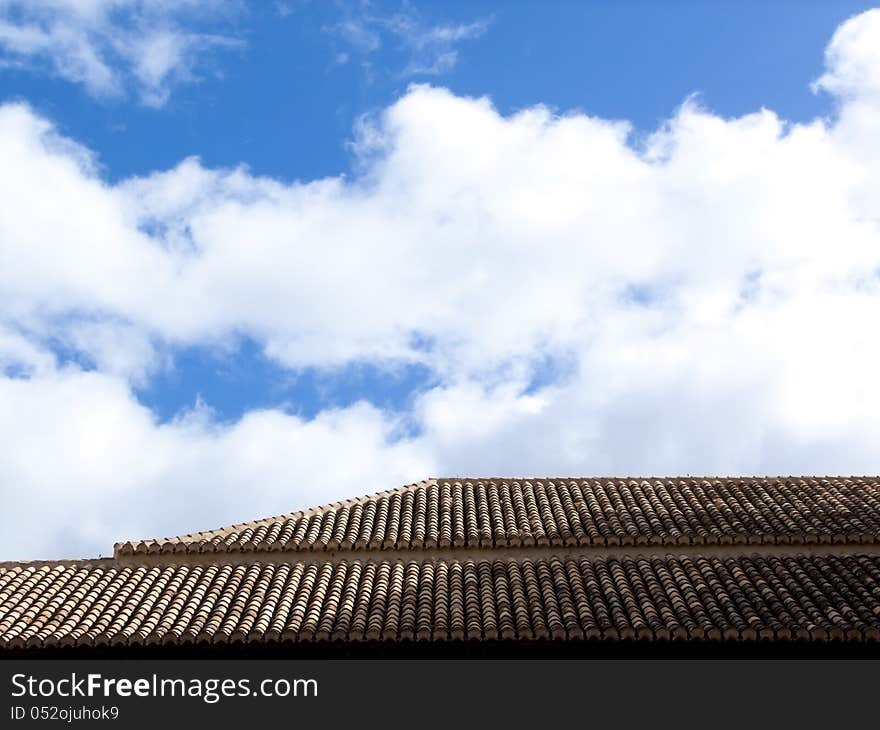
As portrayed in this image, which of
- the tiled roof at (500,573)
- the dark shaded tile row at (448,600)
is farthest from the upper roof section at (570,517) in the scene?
the dark shaded tile row at (448,600)

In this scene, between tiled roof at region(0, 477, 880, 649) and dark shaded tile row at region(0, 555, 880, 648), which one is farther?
tiled roof at region(0, 477, 880, 649)

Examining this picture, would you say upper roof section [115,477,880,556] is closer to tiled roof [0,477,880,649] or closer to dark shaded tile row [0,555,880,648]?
tiled roof [0,477,880,649]

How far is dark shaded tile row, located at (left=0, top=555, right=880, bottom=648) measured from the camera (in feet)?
39.6

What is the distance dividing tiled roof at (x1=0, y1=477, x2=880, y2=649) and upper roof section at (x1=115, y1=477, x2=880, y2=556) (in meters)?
0.03

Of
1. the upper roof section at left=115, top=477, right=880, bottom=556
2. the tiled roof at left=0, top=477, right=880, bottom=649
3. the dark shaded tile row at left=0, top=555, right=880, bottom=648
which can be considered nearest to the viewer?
the dark shaded tile row at left=0, top=555, right=880, bottom=648

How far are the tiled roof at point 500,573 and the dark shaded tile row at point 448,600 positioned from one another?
27 millimetres

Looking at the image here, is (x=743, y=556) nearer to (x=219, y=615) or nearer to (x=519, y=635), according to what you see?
(x=519, y=635)

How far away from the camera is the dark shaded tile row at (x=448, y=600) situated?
12.1 metres

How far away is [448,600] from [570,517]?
120 inches

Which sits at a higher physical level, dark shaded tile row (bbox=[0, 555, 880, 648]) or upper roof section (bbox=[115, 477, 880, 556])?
upper roof section (bbox=[115, 477, 880, 556])

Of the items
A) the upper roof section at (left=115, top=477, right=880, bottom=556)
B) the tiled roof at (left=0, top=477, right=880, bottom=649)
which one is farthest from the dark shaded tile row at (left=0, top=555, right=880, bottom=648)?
the upper roof section at (left=115, top=477, right=880, bottom=556)

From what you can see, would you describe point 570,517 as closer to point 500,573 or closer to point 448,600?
point 500,573

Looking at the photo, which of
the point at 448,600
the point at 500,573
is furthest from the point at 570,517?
the point at 448,600
